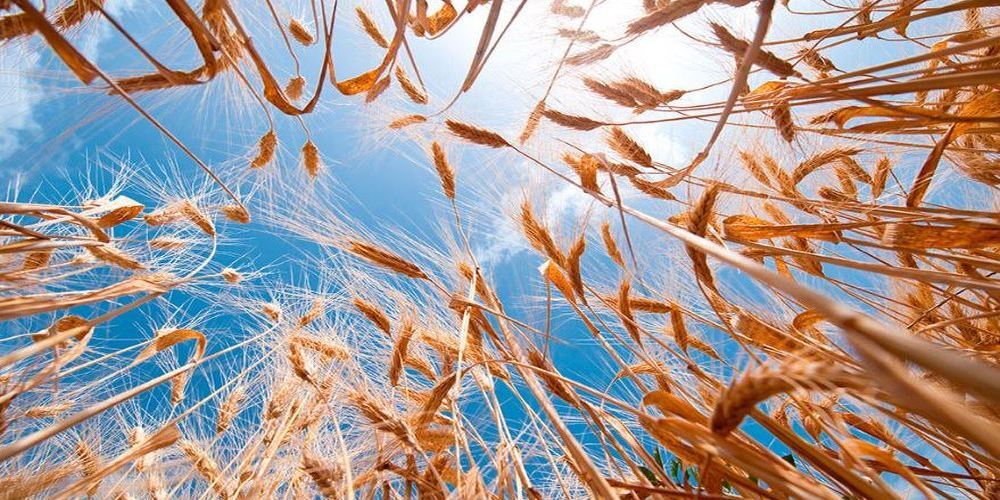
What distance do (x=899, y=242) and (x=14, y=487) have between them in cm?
168

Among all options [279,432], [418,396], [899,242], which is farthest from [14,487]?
[899,242]

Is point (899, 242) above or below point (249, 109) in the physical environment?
above

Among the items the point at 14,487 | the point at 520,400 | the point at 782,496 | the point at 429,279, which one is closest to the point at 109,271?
the point at 14,487

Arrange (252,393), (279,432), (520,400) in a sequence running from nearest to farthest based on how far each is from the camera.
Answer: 1. (520,400)
2. (279,432)
3. (252,393)

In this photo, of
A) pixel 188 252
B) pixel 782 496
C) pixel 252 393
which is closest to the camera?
pixel 782 496

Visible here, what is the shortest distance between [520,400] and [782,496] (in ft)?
2.42

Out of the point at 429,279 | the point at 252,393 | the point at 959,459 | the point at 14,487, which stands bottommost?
the point at 252,393

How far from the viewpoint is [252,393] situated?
81.2 inches

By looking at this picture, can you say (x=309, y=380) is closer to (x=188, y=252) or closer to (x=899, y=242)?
(x=188, y=252)

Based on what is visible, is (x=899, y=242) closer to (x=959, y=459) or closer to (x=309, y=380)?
(x=959, y=459)

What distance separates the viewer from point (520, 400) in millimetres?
1312

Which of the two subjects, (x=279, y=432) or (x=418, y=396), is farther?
(x=418, y=396)

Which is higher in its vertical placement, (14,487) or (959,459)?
(959,459)

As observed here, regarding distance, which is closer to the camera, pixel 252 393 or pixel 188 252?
pixel 188 252
